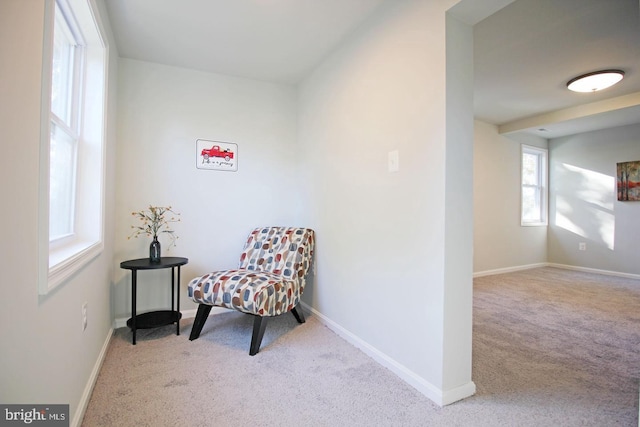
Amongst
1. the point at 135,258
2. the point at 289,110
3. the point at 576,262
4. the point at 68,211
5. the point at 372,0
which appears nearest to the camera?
the point at 68,211

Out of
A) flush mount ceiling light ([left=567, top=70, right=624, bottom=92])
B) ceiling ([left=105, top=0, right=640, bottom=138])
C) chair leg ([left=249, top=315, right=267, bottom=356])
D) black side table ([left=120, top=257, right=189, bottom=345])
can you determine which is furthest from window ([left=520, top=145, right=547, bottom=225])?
black side table ([left=120, top=257, right=189, bottom=345])

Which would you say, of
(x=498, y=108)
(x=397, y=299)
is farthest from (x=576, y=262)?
(x=397, y=299)

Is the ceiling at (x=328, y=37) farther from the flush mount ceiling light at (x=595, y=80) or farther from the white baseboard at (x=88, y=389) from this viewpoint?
the white baseboard at (x=88, y=389)

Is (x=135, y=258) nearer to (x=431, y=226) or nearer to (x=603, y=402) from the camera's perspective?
(x=431, y=226)

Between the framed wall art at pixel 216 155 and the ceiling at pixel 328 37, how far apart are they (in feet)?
2.34

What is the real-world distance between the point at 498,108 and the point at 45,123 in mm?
4766

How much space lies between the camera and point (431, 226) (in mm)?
1701

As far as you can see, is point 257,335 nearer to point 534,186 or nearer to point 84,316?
point 84,316

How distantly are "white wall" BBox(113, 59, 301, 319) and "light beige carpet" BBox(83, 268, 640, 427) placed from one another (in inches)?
24.6

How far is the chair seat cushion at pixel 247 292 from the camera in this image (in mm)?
2221

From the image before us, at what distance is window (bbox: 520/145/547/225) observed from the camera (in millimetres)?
5445

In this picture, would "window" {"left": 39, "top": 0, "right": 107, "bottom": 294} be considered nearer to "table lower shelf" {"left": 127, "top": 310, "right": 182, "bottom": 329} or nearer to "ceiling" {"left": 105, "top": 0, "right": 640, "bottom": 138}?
"ceiling" {"left": 105, "top": 0, "right": 640, "bottom": 138}

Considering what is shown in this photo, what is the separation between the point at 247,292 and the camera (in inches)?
88.2

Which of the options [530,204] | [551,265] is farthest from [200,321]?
[551,265]
